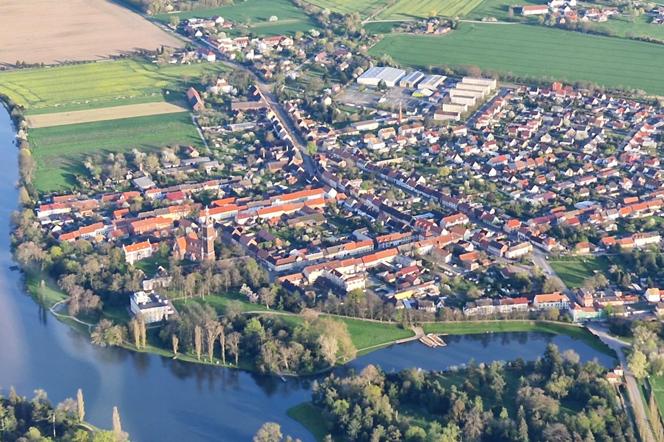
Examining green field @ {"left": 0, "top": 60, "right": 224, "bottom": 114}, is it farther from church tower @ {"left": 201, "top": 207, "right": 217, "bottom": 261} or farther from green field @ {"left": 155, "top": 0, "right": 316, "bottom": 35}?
church tower @ {"left": 201, "top": 207, "right": 217, "bottom": 261}

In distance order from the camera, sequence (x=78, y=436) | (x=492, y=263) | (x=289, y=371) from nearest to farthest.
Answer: (x=78, y=436) < (x=289, y=371) < (x=492, y=263)

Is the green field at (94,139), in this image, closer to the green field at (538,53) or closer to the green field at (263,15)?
the green field at (538,53)

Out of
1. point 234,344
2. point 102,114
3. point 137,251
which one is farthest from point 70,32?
point 234,344

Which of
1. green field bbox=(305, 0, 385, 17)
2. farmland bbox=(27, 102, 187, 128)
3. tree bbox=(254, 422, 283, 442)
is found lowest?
farmland bbox=(27, 102, 187, 128)

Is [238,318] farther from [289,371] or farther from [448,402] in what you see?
[448,402]

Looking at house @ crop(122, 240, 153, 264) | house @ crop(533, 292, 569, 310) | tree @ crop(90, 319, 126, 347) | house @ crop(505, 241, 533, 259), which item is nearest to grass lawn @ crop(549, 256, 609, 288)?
house @ crop(505, 241, 533, 259)

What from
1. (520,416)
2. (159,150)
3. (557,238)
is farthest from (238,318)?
(159,150)
